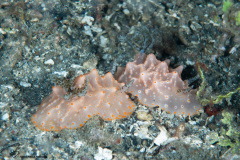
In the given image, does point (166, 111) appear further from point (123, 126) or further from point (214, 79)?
point (214, 79)

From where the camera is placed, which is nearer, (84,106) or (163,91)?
(84,106)

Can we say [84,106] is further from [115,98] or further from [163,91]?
[163,91]

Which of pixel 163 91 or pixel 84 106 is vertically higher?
pixel 163 91

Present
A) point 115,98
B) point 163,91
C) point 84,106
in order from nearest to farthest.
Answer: point 84,106, point 115,98, point 163,91

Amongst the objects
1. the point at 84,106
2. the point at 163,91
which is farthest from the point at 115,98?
the point at 163,91

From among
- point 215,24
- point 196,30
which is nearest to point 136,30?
point 196,30

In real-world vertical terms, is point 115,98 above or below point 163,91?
below

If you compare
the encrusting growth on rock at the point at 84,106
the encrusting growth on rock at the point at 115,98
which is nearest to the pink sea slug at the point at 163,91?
the encrusting growth on rock at the point at 115,98

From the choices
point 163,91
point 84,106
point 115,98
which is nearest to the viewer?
point 84,106

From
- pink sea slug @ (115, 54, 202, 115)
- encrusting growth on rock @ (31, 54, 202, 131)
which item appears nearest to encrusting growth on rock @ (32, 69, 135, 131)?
encrusting growth on rock @ (31, 54, 202, 131)
